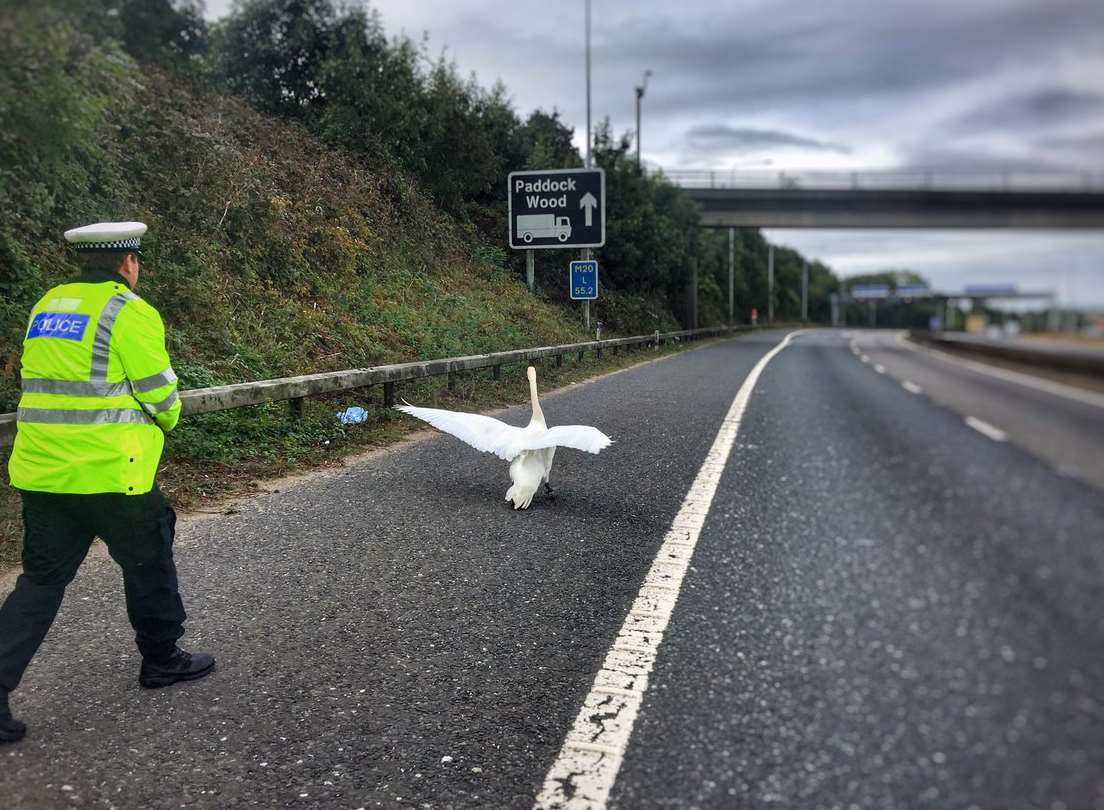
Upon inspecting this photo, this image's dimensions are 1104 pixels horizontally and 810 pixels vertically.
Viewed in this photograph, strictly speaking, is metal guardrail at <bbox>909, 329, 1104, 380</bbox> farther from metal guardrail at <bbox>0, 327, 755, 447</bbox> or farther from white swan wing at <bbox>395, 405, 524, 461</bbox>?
metal guardrail at <bbox>0, 327, 755, 447</bbox>

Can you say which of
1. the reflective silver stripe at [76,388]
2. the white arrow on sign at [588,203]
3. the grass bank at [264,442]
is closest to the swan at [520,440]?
the grass bank at [264,442]

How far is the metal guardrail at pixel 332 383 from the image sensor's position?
613 centimetres

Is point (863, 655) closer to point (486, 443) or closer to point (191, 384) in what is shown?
point (486, 443)

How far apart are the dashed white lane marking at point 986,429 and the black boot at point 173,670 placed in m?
2.79

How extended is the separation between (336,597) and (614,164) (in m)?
19.7

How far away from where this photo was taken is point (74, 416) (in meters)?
2.55

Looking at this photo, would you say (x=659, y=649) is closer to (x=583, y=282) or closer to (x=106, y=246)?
(x=106, y=246)

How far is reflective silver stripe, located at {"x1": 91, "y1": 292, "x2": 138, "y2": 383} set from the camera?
2.52m

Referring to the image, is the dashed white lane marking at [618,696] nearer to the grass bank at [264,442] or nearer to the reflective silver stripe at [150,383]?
the reflective silver stripe at [150,383]

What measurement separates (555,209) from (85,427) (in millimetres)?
8137

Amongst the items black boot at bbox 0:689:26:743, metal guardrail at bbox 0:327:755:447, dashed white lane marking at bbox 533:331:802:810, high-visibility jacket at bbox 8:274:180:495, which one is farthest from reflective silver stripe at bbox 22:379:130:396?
metal guardrail at bbox 0:327:755:447

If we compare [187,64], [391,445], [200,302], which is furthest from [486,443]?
[187,64]

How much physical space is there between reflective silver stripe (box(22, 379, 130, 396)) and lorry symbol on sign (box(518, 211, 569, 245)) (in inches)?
285

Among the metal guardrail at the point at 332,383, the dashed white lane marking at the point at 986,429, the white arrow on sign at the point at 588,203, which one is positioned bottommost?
the metal guardrail at the point at 332,383
